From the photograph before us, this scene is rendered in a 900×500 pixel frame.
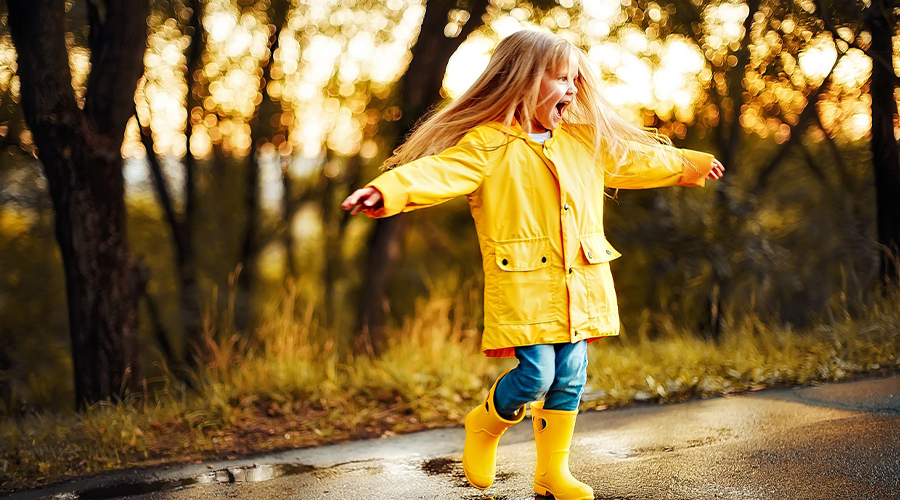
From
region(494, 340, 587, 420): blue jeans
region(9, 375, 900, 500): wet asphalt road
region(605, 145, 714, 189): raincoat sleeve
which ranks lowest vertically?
region(9, 375, 900, 500): wet asphalt road

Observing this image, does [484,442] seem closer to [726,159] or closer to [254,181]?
[726,159]

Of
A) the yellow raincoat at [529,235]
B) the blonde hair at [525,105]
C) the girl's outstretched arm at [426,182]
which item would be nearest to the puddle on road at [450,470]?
the yellow raincoat at [529,235]

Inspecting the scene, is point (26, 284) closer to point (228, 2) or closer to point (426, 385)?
point (228, 2)

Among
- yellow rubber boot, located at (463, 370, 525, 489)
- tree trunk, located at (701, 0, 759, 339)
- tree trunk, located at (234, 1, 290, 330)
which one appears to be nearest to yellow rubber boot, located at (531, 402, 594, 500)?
yellow rubber boot, located at (463, 370, 525, 489)

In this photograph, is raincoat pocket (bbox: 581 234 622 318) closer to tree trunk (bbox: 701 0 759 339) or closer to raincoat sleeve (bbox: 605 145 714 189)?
raincoat sleeve (bbox: 605 145 714 189)

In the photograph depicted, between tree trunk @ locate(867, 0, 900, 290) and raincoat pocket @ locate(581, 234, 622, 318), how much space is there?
12.9 feet

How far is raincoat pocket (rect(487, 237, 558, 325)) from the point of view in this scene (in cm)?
272

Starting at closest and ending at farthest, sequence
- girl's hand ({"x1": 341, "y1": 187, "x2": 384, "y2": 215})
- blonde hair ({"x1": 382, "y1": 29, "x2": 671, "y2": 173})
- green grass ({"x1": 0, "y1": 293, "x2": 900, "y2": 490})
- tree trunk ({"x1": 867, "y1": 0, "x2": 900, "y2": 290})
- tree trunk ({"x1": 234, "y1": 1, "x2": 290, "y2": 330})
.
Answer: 1. girl's hand ({"x1": 341, "y1": 187, "x2": 384, "y2": 215})
2. blonde hair ({"x1": 382, "y1": 29, "x2": 671, "y2": 173})
3. green grass ({"x1": 0, "y1": 293, "x2": 900, "y2": 490})
4. tree trunk ({"x1": 867, "y1": 0, "x2": 900, "y2": 290})
5. tree trunk ({"x1": 234, "y1": 1, "x2": 290, "y2": 330})

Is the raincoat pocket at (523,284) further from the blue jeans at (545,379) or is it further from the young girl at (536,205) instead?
the blue jeans at (545,379)

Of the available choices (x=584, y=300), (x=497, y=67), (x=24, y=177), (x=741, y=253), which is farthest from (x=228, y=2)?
(x=584, y=300)

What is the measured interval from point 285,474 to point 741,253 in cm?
540

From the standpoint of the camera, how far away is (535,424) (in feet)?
9.70

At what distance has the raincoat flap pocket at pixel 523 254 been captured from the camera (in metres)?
2.74

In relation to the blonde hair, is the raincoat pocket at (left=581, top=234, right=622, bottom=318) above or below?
below
